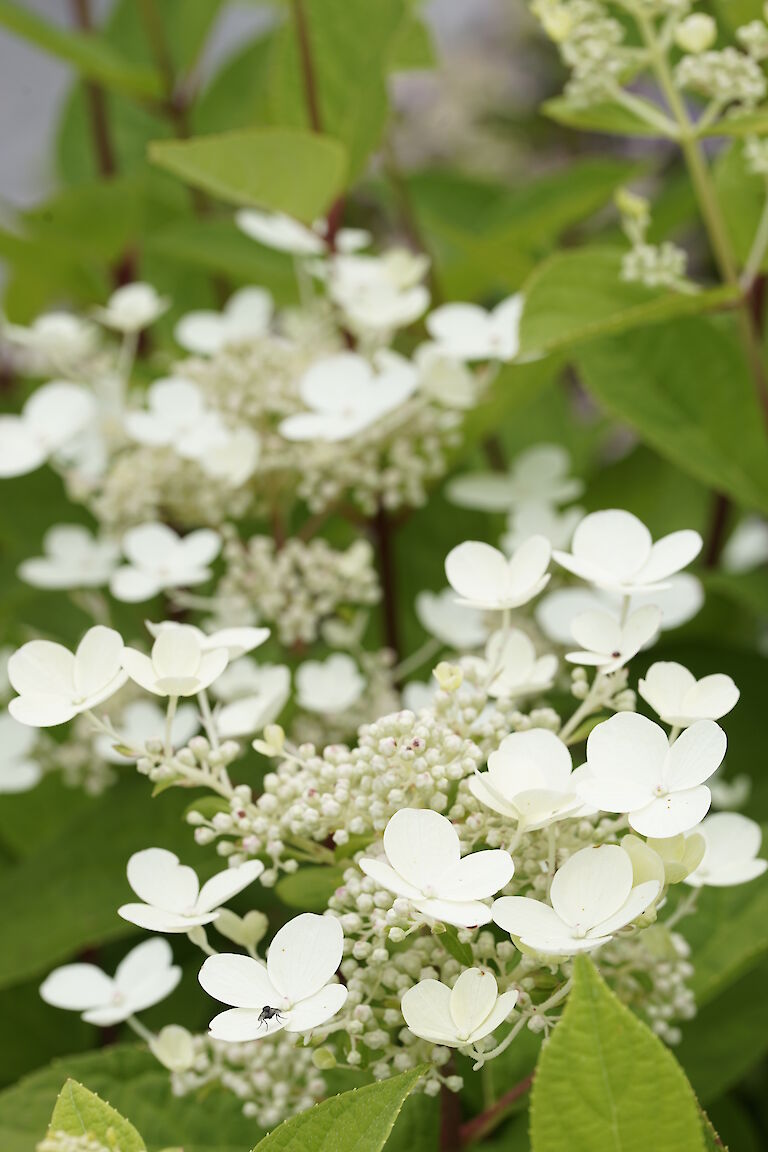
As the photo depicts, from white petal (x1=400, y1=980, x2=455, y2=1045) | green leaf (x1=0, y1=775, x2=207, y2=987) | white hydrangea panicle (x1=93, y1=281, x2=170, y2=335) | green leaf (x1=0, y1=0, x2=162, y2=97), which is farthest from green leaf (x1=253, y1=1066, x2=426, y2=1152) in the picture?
green leaf (x1=0, y1=0, x2=162, y2=97)

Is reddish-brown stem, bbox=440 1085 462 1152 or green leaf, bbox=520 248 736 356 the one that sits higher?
green leaf, bbox=520 248 736 356

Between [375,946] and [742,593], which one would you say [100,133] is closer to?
[742,593]

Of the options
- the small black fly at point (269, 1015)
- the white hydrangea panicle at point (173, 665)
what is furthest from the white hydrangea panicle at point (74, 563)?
the small black fly at point (269, 1015)

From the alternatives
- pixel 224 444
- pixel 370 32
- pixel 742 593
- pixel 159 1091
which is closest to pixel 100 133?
pixel 370 32

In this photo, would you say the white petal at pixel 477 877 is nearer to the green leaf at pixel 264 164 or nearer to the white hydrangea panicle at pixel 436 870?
the white hydrangea panicle at pixel 436 870

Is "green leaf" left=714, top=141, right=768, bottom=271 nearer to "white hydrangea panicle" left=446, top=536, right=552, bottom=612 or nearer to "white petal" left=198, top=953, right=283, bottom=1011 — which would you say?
"white hydrangea panicle" left=446, top=536, right=552, bottom=612

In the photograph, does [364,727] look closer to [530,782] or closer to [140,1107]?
[530,782]

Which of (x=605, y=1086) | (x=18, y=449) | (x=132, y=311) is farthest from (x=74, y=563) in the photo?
(x=605, y=1086)
